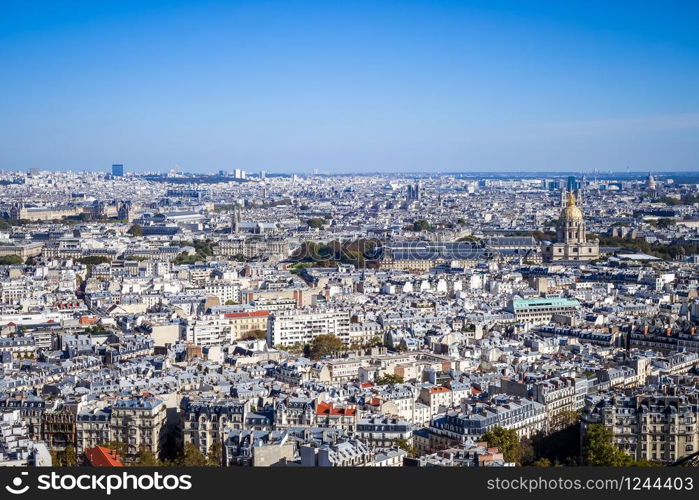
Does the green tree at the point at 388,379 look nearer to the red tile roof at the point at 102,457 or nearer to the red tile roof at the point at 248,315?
the red tile roof at the point at 102,457

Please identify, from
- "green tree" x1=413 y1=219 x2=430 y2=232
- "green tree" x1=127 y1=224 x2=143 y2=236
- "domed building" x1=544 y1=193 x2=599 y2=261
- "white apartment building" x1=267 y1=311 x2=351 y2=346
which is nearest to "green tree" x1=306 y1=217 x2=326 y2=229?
"green tree" x1=413 y1=219 x2=430 y2=232

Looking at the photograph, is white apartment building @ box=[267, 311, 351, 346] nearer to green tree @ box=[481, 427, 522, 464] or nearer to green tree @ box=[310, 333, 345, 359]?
green tree @ box=[310, 333, 345, 359]

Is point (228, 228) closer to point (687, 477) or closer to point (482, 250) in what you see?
point (482, 250)

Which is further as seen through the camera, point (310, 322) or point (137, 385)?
point (310, 322)

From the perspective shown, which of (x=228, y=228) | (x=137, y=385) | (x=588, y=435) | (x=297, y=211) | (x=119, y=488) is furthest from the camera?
(x=297, y=211)

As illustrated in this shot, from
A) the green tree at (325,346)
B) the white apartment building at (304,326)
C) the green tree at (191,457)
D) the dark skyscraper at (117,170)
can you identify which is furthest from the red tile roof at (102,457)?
the dark skyscraper at (117,170)

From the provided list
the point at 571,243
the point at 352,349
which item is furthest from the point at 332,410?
the point at 571,243

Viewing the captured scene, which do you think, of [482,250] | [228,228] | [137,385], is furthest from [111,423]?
[228,228]
